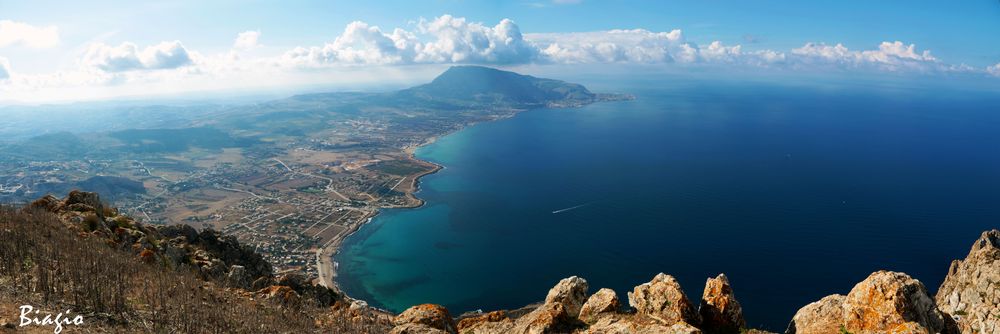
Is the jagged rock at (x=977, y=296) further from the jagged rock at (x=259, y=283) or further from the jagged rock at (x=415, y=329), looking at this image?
the jagged rock at (x=259, y=283)

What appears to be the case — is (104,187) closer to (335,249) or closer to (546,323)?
(335,249)

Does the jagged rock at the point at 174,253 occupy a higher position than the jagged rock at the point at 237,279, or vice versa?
the jagged rock at the point at 174,253

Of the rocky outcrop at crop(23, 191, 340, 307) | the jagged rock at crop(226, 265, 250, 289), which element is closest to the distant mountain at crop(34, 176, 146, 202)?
the rocky outcrop at crop(23, 191, 340, 307)

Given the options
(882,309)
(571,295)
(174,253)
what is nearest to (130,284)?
(174,253)

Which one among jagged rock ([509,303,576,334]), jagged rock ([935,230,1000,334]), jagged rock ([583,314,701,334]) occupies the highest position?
jagged rock ([583,314,701,334])

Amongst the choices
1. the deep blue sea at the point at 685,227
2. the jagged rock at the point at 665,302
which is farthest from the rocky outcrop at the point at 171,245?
the deep blue sea at the point at 685,227

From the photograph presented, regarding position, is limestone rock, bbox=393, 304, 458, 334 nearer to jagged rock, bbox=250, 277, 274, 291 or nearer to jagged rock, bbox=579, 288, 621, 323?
jagged rock, bbox=579, 288, 621, 323
